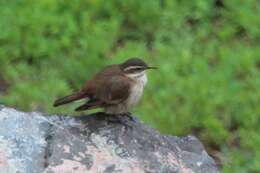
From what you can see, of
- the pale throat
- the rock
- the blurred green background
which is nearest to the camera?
the rock

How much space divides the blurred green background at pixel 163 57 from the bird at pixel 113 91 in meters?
1.89

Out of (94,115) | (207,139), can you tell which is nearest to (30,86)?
(207,139)

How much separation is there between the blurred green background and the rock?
2.18 m

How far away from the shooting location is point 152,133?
6.04 meters

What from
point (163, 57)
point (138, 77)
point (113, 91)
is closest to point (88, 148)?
point (113, 91)

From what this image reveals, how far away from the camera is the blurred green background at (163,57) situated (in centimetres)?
839

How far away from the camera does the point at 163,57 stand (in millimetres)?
9195

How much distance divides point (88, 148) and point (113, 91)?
2.88 ft

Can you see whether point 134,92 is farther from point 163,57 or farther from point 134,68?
point 163,57

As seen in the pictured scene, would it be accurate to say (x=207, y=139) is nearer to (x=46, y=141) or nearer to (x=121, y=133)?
(x=121, y=133)

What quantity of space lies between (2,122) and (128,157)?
911 mm

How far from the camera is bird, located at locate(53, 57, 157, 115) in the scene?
6.27 meters

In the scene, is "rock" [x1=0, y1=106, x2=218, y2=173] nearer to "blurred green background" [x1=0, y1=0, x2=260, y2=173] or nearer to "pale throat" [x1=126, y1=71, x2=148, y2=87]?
"pale throat" [x1=126, y1=71, x2=148, y2=87]

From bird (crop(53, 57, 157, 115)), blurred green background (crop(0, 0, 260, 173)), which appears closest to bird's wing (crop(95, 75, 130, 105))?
bird (crop(53, 57, 157, 115))
